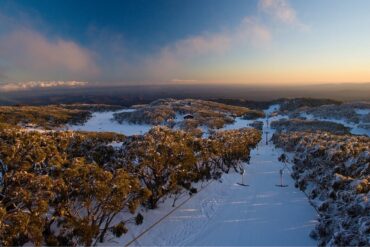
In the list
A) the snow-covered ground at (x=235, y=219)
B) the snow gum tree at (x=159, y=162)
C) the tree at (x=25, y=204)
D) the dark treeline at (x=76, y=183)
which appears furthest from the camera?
the snow gum tree at (x=159, y=162)

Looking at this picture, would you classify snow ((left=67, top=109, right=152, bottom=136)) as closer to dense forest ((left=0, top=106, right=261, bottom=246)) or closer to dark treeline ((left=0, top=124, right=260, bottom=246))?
dense forest ((left=0, top=106, right=261, bottom=246))

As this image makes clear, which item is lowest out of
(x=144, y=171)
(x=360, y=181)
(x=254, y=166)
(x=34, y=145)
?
(x=254, y=166)

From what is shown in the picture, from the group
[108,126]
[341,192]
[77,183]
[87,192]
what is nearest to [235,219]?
[341,192]

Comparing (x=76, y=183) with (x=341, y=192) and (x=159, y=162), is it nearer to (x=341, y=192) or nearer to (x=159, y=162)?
(x=159, y=162)

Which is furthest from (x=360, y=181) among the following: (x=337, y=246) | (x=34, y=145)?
(x=34, y=145)

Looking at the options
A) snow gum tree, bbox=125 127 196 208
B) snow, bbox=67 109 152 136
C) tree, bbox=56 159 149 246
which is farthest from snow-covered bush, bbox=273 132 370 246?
snow, bbox=67 109 152 136

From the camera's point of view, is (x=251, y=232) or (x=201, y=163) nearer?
(x=251, y=232)

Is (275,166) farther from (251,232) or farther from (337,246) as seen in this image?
(337,246)

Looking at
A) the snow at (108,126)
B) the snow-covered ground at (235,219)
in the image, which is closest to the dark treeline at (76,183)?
the snow-covered ground at (235,219)

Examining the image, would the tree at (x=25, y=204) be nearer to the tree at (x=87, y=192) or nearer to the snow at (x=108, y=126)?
the tree at (x=87, y=192)
